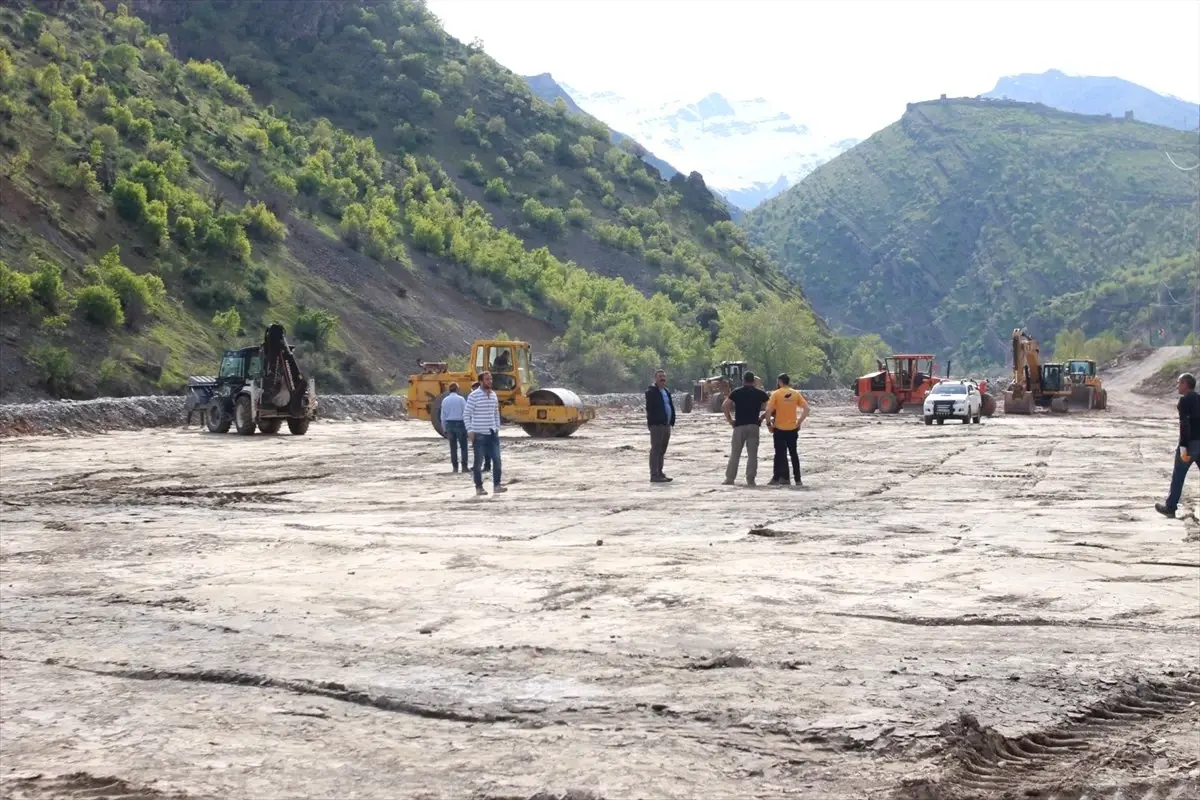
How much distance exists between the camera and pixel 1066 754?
6.55 m

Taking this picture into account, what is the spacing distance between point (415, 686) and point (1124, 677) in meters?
4.17

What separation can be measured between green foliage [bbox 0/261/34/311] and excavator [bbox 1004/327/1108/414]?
37.1m

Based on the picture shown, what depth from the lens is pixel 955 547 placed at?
13633 millimetres

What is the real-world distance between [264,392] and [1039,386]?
1337 inches

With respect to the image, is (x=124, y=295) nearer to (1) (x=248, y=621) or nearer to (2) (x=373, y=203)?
(2) (x=373, y=203)

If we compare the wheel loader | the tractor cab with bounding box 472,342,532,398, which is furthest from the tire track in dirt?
the wheel loader

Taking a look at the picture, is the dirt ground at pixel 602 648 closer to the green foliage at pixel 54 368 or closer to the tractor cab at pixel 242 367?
the tractor cab at pixel 242 367

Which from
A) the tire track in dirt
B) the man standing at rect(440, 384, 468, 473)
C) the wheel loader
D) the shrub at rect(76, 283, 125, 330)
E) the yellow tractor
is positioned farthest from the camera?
the shrub at rect(76, 283, 125, 330)

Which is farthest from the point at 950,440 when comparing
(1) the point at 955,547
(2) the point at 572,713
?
(2) the point at 572,713

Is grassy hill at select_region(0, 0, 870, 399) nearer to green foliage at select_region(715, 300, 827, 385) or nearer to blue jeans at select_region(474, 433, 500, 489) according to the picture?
green foliage at select_region(715, 300, 827, 385)

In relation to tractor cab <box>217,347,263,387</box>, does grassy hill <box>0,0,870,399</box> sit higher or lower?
higher

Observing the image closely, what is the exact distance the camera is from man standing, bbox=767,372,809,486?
20828 millimetres

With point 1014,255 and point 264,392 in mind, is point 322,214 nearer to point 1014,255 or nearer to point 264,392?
point 264,392

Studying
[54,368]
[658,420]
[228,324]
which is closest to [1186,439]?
[658,420]
